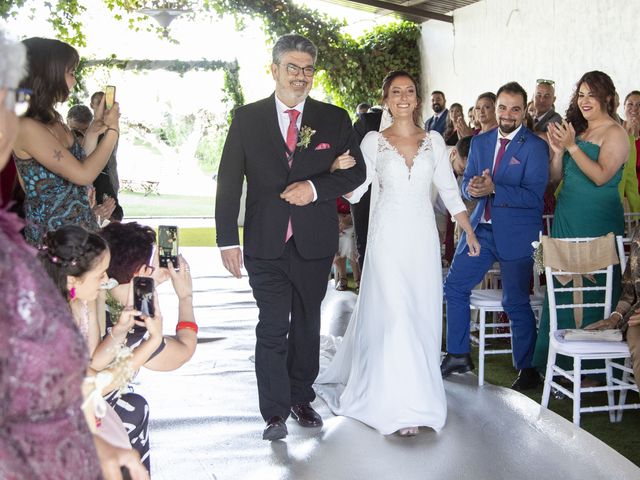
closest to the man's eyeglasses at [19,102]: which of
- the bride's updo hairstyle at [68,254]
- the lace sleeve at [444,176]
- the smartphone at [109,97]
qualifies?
the bride's updo hairstyle at [68,254]

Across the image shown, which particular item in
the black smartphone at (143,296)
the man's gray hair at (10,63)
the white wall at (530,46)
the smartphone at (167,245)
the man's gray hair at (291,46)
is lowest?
the black smartphone at (143,296)

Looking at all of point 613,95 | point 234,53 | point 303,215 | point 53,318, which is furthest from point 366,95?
point 53,318

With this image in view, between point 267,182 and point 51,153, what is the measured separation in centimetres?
102

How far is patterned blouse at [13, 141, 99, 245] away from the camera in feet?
11.5

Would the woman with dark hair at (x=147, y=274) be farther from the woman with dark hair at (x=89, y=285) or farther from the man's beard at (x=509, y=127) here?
the man's beard at (x=509, y=127)

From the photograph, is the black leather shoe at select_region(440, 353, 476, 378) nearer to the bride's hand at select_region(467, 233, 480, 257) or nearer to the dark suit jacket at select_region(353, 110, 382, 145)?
the bride's hand at select_region(467, 233, 480, 257)

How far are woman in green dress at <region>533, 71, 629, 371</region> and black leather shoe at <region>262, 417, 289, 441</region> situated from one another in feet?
5.83

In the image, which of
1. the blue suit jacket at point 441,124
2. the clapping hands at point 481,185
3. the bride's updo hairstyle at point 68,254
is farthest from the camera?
the blue suit jacket at point 441,124

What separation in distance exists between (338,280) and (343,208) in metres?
0.81

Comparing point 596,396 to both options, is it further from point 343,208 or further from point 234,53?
point 234,53

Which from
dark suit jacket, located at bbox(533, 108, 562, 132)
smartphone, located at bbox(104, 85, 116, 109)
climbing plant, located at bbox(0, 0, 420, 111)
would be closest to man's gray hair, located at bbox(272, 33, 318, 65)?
smartphone, located at bbox(104, 85, 116, 109)

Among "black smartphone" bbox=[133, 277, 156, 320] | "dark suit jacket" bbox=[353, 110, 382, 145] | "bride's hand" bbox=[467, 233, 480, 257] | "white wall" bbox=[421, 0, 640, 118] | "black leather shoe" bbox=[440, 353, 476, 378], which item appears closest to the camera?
"black smartphone" bbox=[133, 277, 156, 320]

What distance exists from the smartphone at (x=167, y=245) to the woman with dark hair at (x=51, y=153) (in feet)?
3.48

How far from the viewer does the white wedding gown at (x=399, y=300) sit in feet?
14.0
